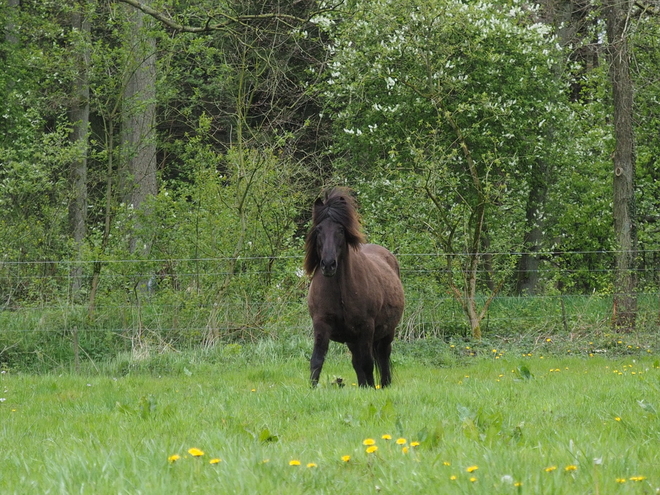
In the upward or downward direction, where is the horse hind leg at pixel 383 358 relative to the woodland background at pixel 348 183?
downward

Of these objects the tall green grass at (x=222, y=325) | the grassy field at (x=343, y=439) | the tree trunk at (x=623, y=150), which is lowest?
the tall green grass at (x=222, y=325)

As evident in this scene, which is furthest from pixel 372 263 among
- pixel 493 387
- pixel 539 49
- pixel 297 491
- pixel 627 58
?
pixel 539 49

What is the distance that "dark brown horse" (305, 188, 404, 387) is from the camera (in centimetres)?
857

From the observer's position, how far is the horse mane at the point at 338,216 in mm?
8719

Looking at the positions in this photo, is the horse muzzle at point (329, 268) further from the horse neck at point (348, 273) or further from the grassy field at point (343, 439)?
the grassy field at point (343, 439)

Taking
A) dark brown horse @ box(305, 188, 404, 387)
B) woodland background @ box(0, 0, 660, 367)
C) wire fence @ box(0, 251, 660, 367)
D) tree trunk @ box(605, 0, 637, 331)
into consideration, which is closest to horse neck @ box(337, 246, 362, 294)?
dark brown horse @ box(305, 188, 404, 387)

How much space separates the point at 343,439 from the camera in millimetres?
4777

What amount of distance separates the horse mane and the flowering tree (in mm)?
7788

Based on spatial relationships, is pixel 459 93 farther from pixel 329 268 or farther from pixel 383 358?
pixel 329 268

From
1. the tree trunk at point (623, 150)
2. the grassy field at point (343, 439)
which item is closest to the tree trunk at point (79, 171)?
the grassy field at point (343, 439)

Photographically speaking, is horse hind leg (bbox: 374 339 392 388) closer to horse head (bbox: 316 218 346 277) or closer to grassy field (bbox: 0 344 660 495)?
grassy field (bbox: 0 344 660 495)

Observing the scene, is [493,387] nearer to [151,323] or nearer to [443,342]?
[443,342]

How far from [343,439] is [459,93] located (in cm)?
1536

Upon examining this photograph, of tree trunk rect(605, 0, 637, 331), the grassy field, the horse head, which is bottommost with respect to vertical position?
the grassy field
